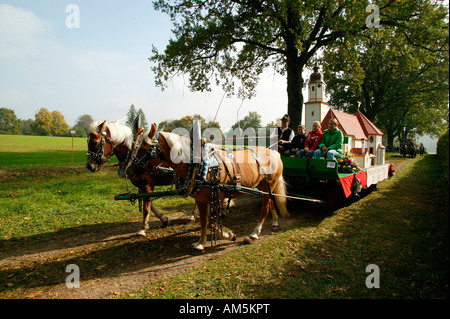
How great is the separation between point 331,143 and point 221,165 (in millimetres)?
3746

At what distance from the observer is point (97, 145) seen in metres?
4.96

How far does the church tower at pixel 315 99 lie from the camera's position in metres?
22.3

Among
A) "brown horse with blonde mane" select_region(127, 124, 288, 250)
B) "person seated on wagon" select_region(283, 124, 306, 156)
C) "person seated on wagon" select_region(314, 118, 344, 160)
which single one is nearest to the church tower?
"person seated on wagon" select_region(283, 124, 306, 156)

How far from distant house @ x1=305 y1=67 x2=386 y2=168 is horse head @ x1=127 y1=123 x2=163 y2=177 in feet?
18.6

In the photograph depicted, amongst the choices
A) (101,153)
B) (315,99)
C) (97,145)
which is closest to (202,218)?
(101,153)

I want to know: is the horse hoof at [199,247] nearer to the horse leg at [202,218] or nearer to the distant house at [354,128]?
the horse leg at [202,218]

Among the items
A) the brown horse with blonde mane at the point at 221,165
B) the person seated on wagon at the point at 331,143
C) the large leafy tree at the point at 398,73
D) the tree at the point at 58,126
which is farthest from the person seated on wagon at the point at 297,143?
the tree at the point at 58,126

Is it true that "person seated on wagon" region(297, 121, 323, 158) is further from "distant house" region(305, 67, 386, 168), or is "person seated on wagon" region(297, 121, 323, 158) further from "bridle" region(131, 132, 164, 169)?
"bridle" region(131, 132, 164, 169)

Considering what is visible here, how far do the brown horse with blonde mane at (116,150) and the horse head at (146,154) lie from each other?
0.62 feet

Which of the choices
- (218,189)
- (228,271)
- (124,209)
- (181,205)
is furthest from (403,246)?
(124,209)

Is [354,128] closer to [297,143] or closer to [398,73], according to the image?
[297,143]

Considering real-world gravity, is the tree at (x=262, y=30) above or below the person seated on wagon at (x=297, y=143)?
above
